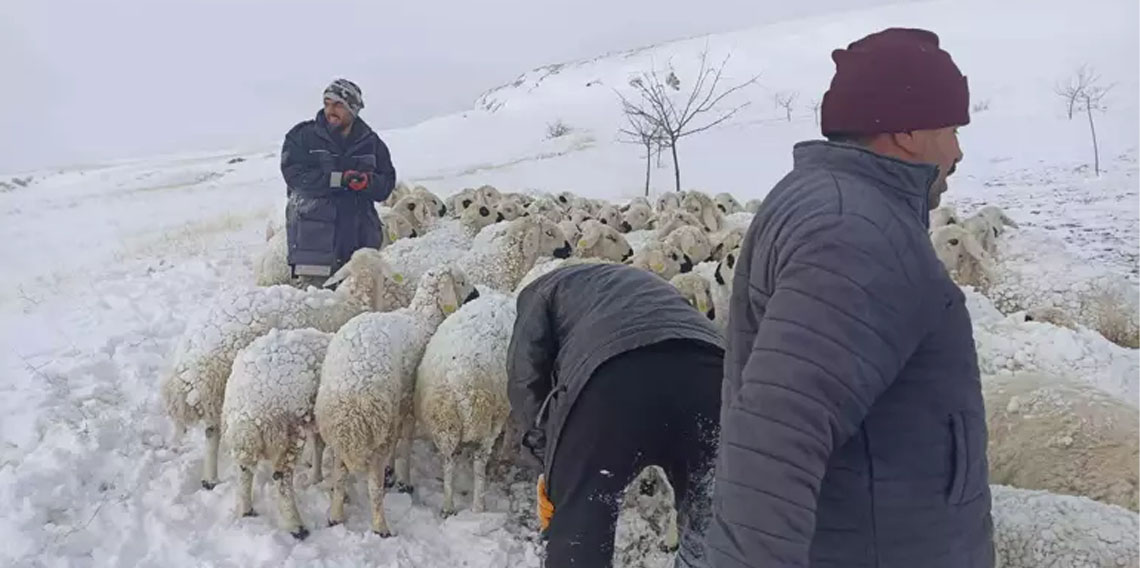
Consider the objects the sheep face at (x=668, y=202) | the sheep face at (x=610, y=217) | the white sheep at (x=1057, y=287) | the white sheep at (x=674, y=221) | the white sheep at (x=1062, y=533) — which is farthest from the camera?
the sheep face at (x=668, y=202)

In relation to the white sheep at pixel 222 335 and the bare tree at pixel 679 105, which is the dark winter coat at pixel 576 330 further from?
the bare tree at pixel 679 105

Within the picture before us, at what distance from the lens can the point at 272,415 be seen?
488cm

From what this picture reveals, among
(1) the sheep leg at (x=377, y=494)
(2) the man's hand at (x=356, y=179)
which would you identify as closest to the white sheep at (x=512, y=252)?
(2) the man's hand at (x=356, y=179)

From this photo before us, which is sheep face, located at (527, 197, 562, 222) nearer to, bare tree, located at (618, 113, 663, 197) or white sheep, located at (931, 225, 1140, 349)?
white sheep, located at (931, 225, 1140, 349)

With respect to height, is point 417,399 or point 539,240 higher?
point 539,240

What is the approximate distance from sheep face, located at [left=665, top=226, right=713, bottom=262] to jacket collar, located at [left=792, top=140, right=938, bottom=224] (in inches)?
277

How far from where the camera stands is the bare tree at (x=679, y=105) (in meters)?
30.2

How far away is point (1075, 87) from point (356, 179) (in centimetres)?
3763

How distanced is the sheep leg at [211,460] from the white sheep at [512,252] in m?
3.04

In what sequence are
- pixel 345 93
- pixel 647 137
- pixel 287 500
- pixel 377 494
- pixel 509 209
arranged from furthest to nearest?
pixel 647 137 < pixel 509 209 < pixel 345 93 < pixel 377 494 < pixel 287 500

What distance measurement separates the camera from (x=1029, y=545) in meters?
3.51

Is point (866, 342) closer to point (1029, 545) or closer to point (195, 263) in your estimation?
point (1029, 545)

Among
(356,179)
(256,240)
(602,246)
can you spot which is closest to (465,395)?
(356,179)

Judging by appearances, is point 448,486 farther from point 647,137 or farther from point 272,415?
point 647,137
